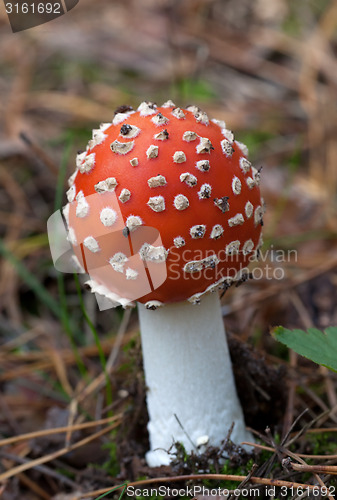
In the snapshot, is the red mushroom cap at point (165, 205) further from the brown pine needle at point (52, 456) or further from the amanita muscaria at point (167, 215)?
the brown pine needle at point (52, 456)

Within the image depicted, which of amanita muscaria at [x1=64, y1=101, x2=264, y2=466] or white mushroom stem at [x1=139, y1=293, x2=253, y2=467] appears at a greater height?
amanita muscaria at [x1=64, y1=101, x2=264, y2=466]

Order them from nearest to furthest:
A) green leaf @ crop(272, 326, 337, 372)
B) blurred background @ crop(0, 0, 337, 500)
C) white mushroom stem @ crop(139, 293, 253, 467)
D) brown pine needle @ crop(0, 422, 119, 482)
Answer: green leaf @ crop(272, 326, 337, 372) → white mushroom stem @ crop(139, 293, 253, 467) → brown pine needle @ crop(0, 422, 119, 482) → blurred background @ crop(0, 0, 337, 500)

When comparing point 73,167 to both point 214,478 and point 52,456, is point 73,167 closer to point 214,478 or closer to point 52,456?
point 52,456

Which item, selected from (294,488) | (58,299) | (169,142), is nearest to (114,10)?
(58,299)

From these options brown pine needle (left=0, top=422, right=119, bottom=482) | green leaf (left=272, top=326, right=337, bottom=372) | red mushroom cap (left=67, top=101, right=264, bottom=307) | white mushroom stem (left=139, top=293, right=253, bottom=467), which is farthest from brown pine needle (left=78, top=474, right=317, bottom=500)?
red mushroom cap (left=67, top=101, right=264, bottom=307)

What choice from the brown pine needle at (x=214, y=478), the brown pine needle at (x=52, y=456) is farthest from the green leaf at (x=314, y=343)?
the brown pine needle at (x=52, y=456)

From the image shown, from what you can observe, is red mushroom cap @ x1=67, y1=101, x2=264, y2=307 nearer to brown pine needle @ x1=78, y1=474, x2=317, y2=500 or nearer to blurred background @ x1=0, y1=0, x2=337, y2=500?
blurred background @ x1=0, y1=0, x2=337, y2=500

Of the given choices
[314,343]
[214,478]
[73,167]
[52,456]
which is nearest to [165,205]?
[314,343]

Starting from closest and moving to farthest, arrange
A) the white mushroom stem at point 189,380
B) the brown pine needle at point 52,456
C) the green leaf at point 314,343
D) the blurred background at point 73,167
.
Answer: the green leaf at point 314,343 → the white mushroom stem at point 189,380 → the brown pine needle at point 52,456 → the blurred background at point 73,167
